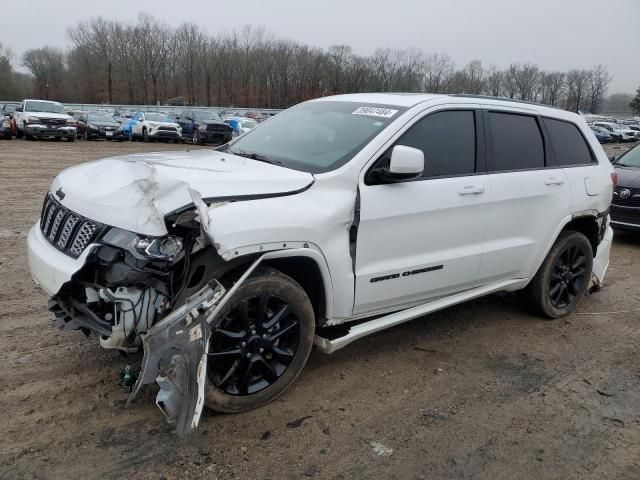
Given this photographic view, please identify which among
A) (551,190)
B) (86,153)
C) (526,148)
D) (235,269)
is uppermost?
(526,148)

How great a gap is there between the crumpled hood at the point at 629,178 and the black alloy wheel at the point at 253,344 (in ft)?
24.1

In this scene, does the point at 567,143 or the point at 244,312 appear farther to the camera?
the point at 567,143

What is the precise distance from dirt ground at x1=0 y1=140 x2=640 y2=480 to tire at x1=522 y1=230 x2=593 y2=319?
1.00ft

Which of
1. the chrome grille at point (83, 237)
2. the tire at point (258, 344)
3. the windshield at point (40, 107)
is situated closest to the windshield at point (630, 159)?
the tire at point (258, 344)

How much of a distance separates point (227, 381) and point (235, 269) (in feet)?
2.14

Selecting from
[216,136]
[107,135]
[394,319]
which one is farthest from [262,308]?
[107,135]

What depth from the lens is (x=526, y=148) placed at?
14.9 feet

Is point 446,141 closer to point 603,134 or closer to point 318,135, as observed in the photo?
point 318,135

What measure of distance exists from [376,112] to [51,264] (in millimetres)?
2333

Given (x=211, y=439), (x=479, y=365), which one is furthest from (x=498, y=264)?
(x=211, y=439)

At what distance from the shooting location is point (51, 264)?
3.01 m

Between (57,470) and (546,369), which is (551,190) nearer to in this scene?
(546,369)

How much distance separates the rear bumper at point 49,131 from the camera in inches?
939

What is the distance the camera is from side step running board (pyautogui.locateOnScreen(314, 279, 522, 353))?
348cm
